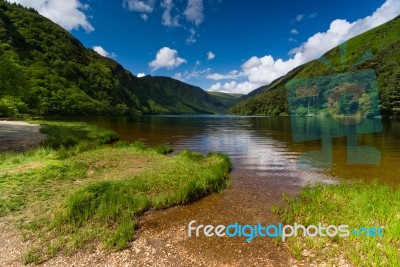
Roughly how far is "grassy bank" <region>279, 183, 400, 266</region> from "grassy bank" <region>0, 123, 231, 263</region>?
5.96 metres

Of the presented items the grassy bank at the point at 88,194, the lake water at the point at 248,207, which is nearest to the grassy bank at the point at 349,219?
the lake water at the point at 248,207

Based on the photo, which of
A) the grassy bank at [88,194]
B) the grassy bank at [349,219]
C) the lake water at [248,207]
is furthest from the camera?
the grassy bank at [88,194]

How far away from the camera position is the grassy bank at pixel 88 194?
1012 cm

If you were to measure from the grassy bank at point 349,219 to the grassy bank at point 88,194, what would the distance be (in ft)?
19.5

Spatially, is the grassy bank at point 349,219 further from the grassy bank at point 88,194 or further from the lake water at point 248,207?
the grassy bank at point 88,194

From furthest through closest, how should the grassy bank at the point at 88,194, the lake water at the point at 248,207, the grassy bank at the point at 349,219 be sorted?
the grassy bank at the point at 88,194
the lake water at the point at 248,207
the grassy bank at the point at 349,219

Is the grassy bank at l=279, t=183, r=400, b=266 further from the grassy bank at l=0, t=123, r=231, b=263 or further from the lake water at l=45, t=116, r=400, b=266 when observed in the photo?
the grassy bank at l=0, t=123, r=231, b=263

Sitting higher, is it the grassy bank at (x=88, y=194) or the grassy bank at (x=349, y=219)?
the grassy bank at (x=88, y=194)

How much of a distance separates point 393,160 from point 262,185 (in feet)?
64.6

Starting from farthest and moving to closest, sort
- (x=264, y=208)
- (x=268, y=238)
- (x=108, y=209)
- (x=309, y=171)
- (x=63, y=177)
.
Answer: (x=309, y=171)
(x=63, y=177)
(x=264, y=208)
(x=108, y=209)
(x=268, y=238)

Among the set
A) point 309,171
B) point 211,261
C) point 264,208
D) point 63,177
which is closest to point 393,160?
point 309,171

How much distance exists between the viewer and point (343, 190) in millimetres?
15867

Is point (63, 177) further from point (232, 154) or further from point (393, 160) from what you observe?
point (393, 160)

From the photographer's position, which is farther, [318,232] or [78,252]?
[318,232]
